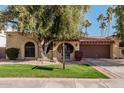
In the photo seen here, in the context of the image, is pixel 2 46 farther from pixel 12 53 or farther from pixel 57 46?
pixel 57 46

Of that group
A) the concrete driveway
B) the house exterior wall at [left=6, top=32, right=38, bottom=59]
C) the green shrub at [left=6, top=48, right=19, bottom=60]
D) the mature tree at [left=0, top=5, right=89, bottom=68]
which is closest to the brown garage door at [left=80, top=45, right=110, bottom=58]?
the house exterior wall at [left=6, top=32, right=38, bottom=59]

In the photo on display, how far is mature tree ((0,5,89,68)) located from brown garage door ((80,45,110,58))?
15.2m

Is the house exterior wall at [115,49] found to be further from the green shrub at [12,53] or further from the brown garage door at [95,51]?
the green shrub at [12,53]

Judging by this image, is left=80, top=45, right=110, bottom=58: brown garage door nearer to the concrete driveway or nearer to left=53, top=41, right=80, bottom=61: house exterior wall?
left=53, top=41, right=80, bottom=61: house exterior wall

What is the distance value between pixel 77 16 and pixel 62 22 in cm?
157

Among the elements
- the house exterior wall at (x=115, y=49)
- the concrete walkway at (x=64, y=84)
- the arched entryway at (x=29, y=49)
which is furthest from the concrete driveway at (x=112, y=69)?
the house exterior wall at (x=115, y=49)

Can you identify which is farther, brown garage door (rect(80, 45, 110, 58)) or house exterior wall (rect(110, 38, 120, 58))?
brown garage door (rect(80, 45, 110, 58))

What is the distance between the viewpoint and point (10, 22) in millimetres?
A: 26062

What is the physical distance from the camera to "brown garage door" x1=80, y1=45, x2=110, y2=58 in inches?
1625

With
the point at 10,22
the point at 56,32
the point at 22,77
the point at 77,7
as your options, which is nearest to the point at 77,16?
the point at 77,7

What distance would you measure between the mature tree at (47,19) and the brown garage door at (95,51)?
15.2 m

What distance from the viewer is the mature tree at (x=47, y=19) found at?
24.3 meters

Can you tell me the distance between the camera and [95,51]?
136 ft

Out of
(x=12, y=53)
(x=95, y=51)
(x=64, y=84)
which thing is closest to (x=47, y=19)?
(x=12, y=53)
